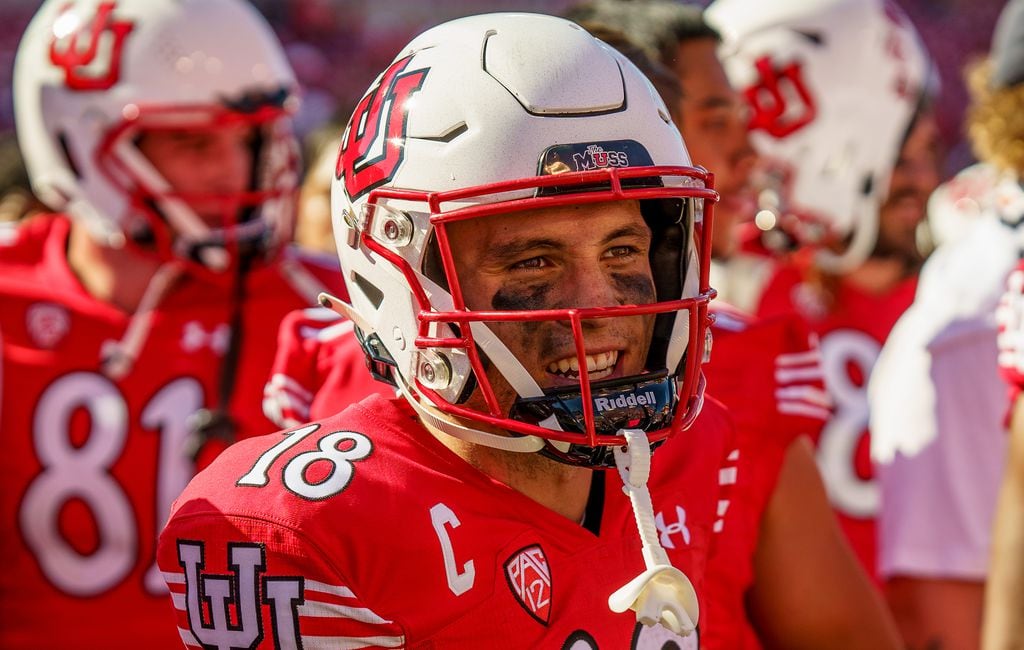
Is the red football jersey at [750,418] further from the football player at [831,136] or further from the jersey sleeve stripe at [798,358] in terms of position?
the football player at [831,136]

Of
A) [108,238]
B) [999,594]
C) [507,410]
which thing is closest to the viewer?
[507,410]

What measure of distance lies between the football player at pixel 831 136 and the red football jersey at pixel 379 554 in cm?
246

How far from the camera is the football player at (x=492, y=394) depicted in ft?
5.73

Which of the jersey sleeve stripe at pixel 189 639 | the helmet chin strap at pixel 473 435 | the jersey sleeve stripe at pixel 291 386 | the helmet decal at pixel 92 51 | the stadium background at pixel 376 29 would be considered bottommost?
the jersey sleeve stripe at pixel 189 639

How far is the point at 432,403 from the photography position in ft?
6.23

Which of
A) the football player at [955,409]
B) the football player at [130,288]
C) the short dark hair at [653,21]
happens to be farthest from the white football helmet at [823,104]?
the football player at [130,288]

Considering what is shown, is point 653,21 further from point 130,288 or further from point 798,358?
point 130,288

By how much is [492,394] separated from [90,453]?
5.71ft

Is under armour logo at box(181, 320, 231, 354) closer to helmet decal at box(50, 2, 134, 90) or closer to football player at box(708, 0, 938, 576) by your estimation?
helmet decal at box(50, 2, 134, 90)

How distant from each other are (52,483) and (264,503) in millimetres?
1650

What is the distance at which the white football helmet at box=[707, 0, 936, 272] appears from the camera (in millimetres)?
4273

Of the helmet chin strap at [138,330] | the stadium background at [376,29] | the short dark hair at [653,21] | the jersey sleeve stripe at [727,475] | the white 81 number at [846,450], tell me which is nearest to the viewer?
the jersey sleeve stripe at [727,475]

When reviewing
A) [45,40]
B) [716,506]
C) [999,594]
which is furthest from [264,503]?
[45,40]

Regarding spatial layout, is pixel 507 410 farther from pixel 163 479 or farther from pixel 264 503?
pixel 163 479
